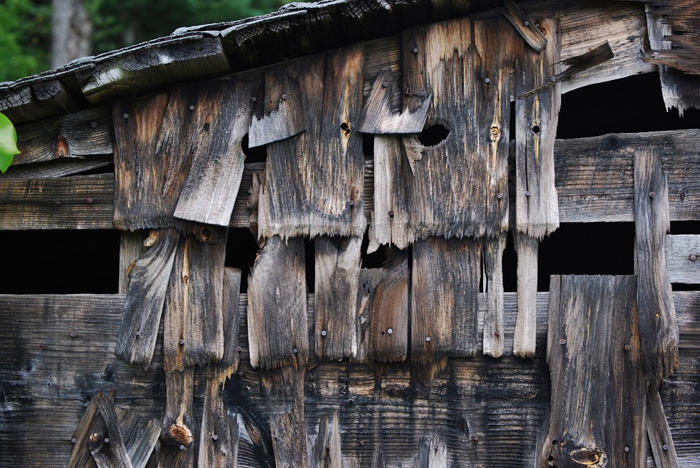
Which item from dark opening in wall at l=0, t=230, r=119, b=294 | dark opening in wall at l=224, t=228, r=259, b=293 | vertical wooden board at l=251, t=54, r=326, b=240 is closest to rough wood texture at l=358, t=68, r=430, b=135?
vertical wooden board at l=251, t=54, r=326, b=240

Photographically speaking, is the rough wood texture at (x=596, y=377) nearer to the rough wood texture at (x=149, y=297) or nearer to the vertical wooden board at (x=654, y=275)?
the vertical wooden board at (x=654, y=275)

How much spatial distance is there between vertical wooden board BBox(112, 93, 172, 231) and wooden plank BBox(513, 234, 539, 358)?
6.03 ft

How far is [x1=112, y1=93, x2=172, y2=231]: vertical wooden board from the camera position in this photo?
12.0ft

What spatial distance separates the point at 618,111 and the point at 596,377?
7.44ft

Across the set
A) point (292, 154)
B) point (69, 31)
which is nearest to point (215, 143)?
point (292, 154)

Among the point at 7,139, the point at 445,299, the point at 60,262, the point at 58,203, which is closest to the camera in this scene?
the point at 7,139

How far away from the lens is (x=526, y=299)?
3.49m

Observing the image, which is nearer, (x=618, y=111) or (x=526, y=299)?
(x=526, y=299)

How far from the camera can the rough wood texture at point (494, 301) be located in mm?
3488

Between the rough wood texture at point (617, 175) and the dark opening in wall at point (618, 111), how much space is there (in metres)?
1.17

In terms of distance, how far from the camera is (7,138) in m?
2.86

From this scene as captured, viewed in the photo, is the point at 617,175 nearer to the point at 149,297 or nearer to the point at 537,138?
the point at 537,138

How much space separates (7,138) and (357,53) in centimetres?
174

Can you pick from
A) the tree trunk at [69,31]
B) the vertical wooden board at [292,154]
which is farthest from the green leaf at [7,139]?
the tree trunk at [69,31]
